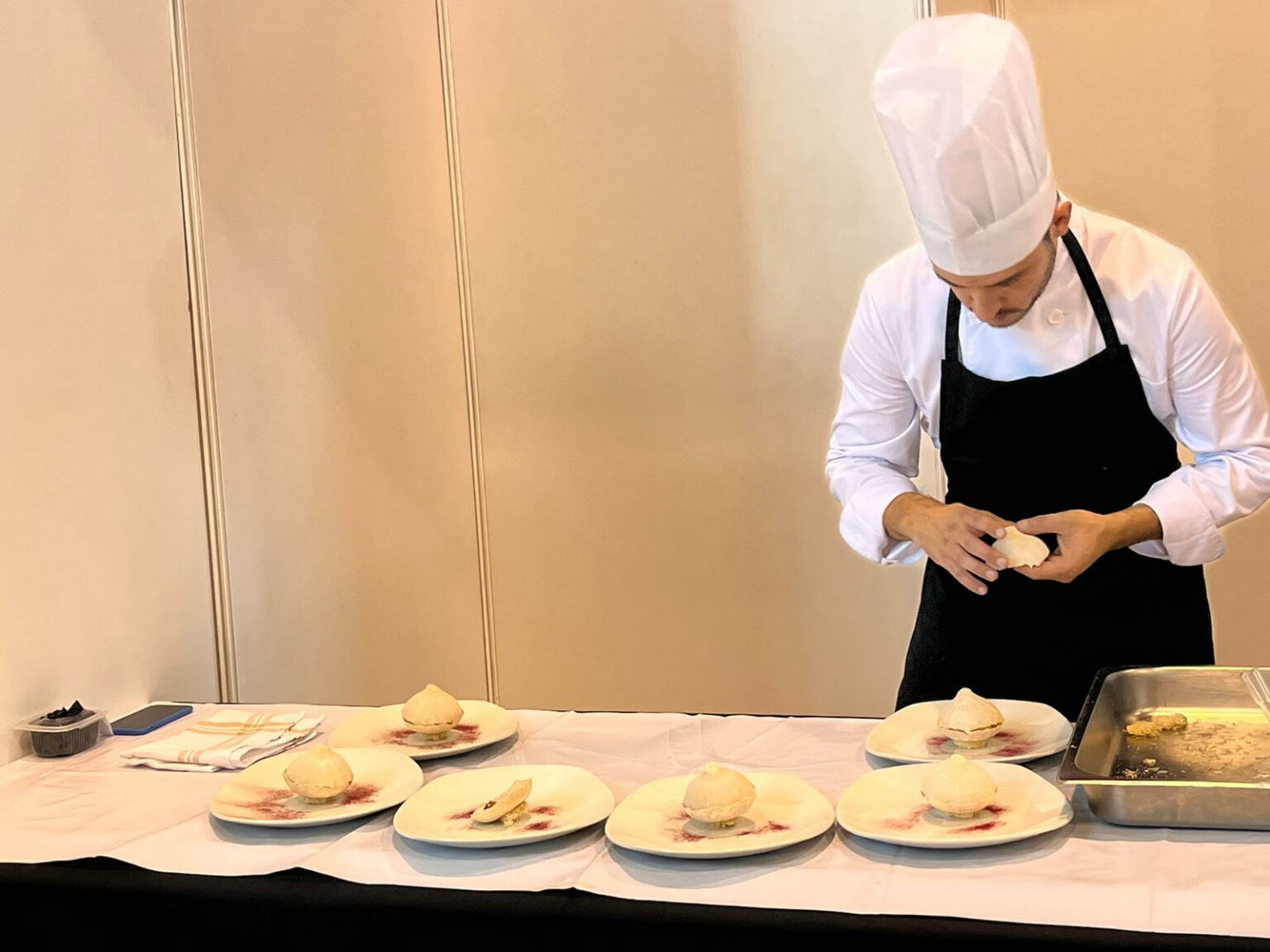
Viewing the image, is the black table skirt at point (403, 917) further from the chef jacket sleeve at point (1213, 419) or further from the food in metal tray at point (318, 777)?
the chef jacket sleeve at point (1213, 419)

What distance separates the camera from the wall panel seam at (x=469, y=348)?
133 inches

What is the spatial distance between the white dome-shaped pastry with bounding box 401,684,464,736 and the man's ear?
1.00 metres

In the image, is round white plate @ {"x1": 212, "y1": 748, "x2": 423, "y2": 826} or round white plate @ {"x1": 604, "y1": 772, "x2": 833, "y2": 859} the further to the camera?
round white plate @ {"x1": 212, "y1": 748, "x2": 423, "y2": 826}

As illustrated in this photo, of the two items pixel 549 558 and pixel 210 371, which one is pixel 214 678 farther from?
pixel 549 558

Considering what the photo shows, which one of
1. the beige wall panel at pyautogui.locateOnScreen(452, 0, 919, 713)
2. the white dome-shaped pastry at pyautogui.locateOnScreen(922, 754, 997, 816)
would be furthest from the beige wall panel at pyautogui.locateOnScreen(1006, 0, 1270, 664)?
the white dome-shaped pastry at pyautogui.locateOnScreen(922, 754, 997, 816)

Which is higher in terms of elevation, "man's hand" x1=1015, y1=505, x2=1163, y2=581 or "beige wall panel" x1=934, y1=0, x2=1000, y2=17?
"beige wall panel" x1=934, y1=0, x2=1000, y2=17

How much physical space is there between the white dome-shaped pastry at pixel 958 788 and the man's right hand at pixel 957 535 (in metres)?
0.42

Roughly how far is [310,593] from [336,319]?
2.07 feet

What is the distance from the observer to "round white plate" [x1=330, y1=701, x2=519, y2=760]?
1625mm

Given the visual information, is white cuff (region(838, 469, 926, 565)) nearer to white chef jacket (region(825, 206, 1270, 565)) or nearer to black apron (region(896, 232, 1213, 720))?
white chef jacket (region(825, 206, 1270, 565))

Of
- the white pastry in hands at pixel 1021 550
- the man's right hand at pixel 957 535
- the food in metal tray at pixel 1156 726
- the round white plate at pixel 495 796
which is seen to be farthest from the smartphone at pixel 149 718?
the food in metal tray at pixel 1156 726

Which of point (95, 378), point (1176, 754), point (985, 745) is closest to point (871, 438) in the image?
point (985, 745)

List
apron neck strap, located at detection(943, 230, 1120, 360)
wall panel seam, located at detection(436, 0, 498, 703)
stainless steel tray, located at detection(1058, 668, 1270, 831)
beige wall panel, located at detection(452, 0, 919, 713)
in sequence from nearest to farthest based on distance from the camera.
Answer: stainless steel tray, located at detection(1058, 668, 1270, 831) < apron neck strap, located at detection(943, 230, 1120, 360) < beige wall panel, located at detection(452, 0, 919, 713) < wall panel seam, located at detection(436, 0, 498, 703)

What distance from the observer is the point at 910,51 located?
1.60 meters
